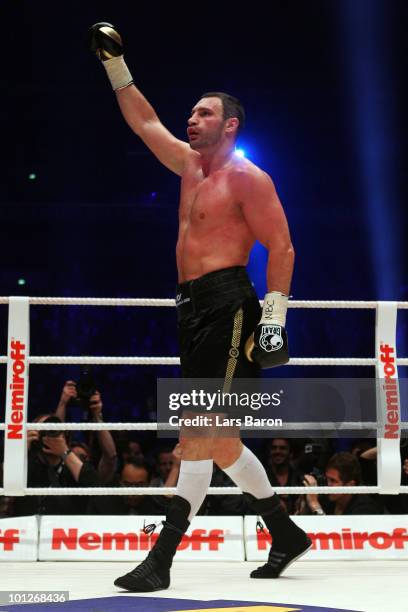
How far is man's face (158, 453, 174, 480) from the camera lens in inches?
172

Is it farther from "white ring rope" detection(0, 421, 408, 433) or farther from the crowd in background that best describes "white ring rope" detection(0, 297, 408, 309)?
the crowd in background

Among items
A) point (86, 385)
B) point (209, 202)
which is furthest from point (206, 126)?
point (86, 385)

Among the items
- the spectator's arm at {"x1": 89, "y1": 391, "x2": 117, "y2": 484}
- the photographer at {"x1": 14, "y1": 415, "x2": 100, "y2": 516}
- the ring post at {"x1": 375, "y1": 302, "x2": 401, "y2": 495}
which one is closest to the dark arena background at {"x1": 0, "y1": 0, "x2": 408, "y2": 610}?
A: the spectator's arm at {"x1": 89, "y1": 391, "x2": 117, "y2": 484}

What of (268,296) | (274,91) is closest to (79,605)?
(268,296)

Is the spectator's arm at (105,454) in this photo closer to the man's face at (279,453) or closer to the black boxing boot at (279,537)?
the man's face at (279,453)

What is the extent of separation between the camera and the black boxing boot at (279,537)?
2.34 metres

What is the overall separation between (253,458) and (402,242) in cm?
602

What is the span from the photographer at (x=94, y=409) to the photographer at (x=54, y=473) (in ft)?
0.46

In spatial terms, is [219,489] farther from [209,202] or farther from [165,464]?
[165,464]

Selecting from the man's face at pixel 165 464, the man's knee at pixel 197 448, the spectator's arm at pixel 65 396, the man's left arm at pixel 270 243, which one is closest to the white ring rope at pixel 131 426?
the man's knee at pixel 197 448

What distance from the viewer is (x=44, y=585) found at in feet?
6.86

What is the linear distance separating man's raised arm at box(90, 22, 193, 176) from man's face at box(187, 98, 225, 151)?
13 centimetres

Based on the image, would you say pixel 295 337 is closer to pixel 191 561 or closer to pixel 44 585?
pixel 191 561

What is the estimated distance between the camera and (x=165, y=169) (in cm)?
815
